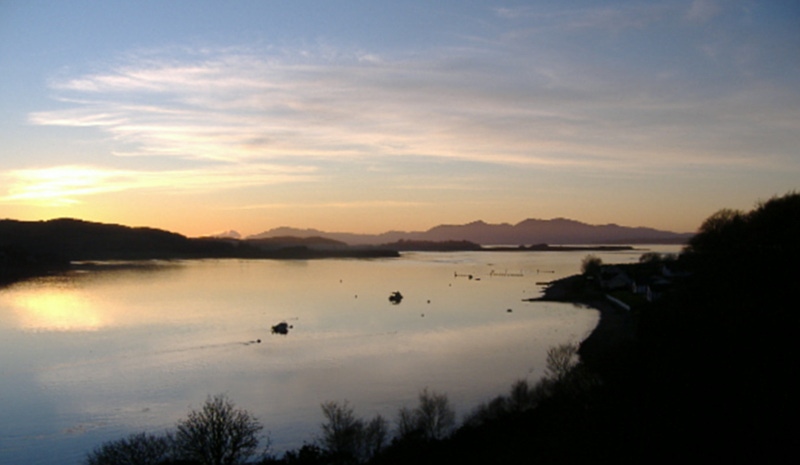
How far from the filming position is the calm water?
12.7 meters

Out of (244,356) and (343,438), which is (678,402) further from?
(244,356)

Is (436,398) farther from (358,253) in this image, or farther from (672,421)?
(358,253)

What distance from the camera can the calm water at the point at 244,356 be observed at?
1266 cm

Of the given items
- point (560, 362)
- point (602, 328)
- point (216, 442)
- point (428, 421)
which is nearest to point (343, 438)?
point (428, 421)

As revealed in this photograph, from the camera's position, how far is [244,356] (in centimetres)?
1920

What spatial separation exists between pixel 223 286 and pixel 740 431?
131ft

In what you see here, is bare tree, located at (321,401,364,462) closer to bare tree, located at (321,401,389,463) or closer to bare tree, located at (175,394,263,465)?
bare tree, located at (321,401,389,463)

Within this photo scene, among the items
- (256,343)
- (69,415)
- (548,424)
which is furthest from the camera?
(256,343)

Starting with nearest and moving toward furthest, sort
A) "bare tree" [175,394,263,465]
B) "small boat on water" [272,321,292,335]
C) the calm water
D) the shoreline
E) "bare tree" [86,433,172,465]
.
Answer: "bare tree" [86,433,172,465] < "bare tree" [175,394,263,465] < the calm water < the shoreline < "small boat on water" [272,321,292,335]

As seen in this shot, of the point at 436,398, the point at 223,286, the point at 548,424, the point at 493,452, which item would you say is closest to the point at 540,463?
the point at 493,452

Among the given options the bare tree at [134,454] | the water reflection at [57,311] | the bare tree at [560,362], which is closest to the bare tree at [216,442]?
the bare tree at [134,454]

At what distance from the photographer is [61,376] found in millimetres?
16344

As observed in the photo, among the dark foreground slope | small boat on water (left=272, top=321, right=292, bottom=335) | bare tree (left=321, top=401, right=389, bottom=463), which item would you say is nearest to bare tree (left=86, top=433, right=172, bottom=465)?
bare tree (left=321, top=401, right=389, bottom=463)

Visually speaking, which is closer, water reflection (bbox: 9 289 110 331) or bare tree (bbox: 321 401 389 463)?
bare tree (bbox: 321 401 389 463)
